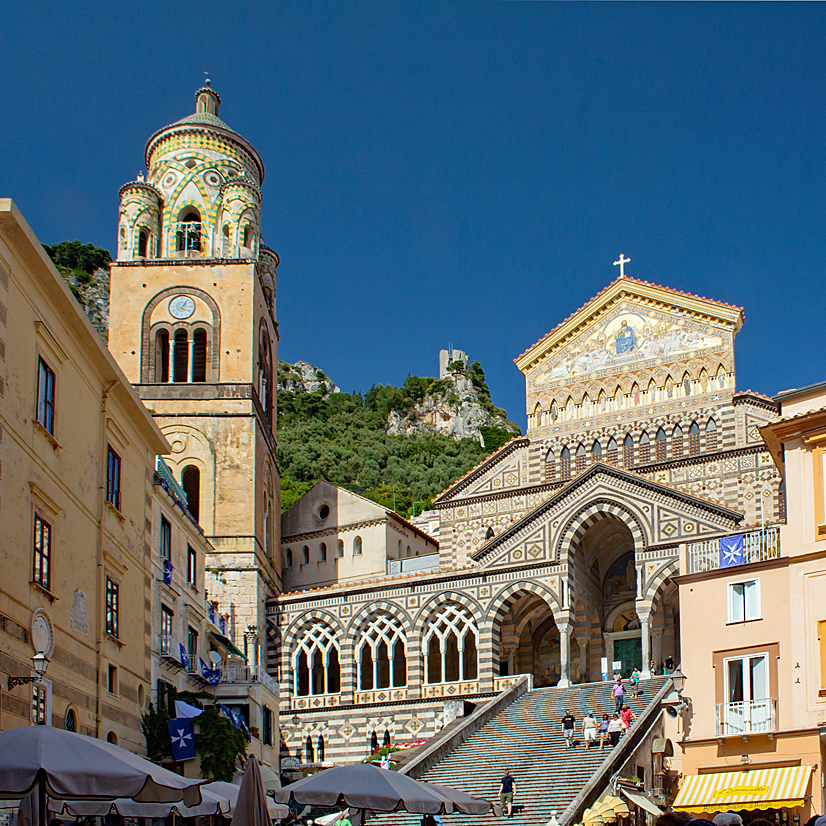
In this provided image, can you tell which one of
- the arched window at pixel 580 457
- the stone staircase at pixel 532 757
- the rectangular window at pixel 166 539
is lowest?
the stone staircase at pixel 532 757

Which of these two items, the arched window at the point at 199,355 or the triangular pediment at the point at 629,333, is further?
the arched window at the point at 199,355

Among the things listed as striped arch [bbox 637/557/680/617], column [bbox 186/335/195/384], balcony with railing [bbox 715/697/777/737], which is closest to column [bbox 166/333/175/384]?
column [bbox 186/335/195/384]

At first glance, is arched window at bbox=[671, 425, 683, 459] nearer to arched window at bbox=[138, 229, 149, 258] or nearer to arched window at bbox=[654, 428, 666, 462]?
arched window at bbox=[654, 428, 666, 462]

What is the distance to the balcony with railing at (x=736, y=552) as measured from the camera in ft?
78.6

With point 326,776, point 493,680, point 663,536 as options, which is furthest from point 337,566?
point 326,776

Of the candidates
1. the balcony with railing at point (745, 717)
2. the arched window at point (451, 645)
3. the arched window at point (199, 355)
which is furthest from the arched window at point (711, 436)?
the arched window at point (199, 355)

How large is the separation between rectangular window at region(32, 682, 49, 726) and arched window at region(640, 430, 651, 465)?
2678 cm

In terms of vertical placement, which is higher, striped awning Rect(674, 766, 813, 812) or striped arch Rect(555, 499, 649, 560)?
striped arch Rect(555, 499, 649, 560)

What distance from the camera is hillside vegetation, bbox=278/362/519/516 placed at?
85938mm

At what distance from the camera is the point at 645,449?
41656mm

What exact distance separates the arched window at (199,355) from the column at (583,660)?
17.7 metres

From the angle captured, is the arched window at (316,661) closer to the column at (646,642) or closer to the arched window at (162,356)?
the arched window at (162,356)

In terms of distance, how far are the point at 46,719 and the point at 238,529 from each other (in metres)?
24.4

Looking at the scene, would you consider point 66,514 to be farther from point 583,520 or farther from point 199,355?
point 199,355
